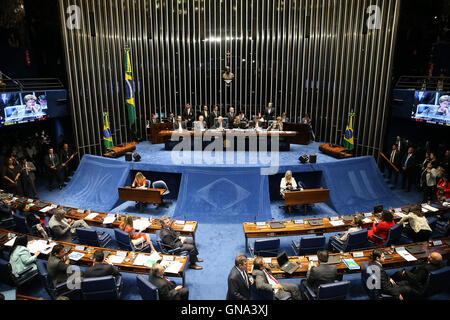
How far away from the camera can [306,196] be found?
8375mm

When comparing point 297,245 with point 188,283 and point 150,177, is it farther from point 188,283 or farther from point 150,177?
point 150,177

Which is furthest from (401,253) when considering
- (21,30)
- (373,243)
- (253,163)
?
(21,30)

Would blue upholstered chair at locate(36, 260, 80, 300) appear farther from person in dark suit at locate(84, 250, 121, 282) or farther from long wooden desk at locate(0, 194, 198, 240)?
long wooden desk at locate(0, 194, 198, 240)

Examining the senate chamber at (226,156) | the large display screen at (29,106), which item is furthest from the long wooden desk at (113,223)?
the large display screen at (29,106)

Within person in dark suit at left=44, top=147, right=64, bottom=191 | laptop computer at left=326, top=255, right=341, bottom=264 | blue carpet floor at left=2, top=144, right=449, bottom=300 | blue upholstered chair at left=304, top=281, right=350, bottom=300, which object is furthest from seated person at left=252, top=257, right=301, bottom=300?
person in dark suit at left=44, top=147, right=64, bottom=191

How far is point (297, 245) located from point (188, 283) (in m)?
2.34

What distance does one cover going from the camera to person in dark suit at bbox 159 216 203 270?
600cm

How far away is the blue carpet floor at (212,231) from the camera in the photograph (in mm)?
5613

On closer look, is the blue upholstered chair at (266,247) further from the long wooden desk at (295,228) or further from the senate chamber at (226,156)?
the long wooden desk at (295,228)

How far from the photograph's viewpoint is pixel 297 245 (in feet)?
21.0

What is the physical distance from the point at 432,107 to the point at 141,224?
939cm

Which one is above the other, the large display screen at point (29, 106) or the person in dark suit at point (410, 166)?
the large display screen at point (29, 106)

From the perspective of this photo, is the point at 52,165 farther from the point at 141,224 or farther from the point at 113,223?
the point at 141,224

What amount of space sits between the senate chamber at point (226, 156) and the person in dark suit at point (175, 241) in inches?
1.6
